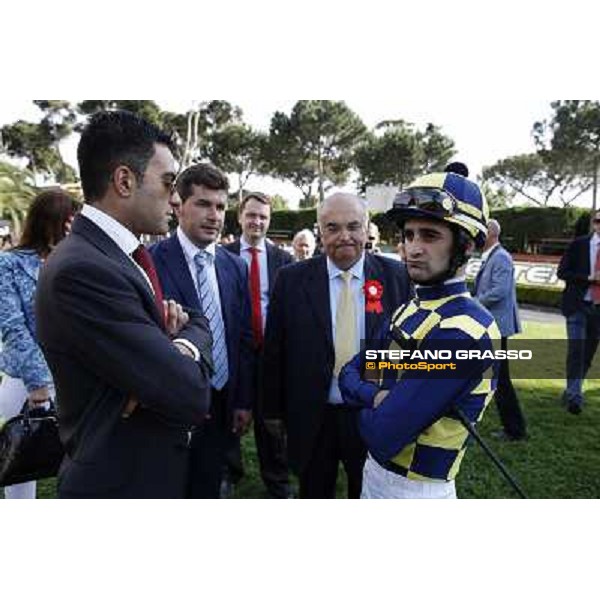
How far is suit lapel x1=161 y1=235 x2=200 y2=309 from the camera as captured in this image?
1929mm

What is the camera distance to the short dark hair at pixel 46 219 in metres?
1.97

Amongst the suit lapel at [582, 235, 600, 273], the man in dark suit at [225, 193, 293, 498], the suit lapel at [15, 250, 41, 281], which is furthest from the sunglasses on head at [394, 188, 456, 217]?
the suit lapel at [582, 235, 600, 273]

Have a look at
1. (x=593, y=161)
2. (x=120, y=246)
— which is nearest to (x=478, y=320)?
(x=120, y=246)

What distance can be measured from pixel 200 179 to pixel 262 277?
45.8 inches

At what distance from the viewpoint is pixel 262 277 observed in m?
3.15

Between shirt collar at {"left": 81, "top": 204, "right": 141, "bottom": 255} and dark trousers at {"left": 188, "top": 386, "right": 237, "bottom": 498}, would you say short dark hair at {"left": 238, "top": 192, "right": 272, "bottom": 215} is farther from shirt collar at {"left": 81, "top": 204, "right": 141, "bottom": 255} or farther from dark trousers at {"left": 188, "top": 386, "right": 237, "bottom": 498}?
shirt collar at {"left": 81, "top": 204, "right": 141, "bottom": 255}

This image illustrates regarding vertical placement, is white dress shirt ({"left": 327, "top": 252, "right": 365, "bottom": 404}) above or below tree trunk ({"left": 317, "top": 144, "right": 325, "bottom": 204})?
below

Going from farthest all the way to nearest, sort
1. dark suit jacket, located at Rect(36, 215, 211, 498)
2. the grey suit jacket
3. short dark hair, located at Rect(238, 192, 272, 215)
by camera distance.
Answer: short dark hair, located at Rect(238, 192, 272, 215), the grey suit jacket, dark suit jacket, located at Rect(36, 215, 211, 498)

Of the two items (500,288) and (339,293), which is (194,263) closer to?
(339,293)

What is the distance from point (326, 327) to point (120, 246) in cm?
85

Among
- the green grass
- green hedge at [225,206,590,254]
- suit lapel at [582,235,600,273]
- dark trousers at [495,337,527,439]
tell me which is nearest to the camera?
green hedge at [225,206,590,254]

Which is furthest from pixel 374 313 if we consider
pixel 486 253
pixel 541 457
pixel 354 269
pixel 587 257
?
pixel 587 257

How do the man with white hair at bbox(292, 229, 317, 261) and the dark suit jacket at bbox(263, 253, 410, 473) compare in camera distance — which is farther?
the man with white hair at bbox(292, 229, 317, 261)

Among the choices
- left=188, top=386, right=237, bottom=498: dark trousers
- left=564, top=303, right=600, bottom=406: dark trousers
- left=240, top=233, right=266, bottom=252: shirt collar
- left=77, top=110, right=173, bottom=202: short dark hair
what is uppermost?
left=77, top=110, right=173, bottom=202: short dark hair
